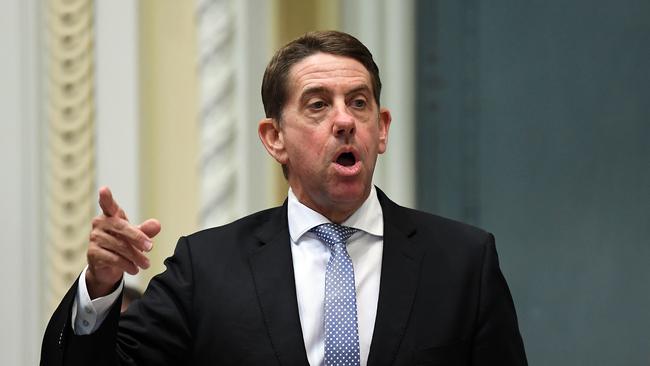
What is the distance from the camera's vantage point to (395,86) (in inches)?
198

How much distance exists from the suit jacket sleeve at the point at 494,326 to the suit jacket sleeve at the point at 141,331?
62 centimetres

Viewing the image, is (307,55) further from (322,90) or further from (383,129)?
(383,129)

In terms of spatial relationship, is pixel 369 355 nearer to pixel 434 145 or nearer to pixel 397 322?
pixel 397 322

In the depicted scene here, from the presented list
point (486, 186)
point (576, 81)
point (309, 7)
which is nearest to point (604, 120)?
point (576, 81)

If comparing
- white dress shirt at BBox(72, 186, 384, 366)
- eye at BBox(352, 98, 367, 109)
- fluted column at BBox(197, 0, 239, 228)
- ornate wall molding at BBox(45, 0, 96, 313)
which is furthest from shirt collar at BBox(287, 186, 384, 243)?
ornate wall molding at BBox(45, 0, 96, 313)

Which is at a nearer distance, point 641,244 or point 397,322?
point 397,322

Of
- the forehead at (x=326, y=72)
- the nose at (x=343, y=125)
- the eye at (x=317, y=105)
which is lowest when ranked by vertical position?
the nose at (x=343, y=125)

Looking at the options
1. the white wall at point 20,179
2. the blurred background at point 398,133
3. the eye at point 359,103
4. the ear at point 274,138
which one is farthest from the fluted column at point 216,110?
the eye at point 359,103

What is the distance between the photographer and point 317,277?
3.12 meters

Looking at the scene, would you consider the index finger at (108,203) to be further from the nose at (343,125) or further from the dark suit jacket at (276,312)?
the nose at (343,125)

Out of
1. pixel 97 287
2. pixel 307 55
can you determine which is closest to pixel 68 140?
pixel 307 55

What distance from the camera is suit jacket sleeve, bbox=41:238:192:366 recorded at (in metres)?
2.91

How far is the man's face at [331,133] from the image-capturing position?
3.15 m

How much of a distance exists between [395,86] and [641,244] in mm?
1004
